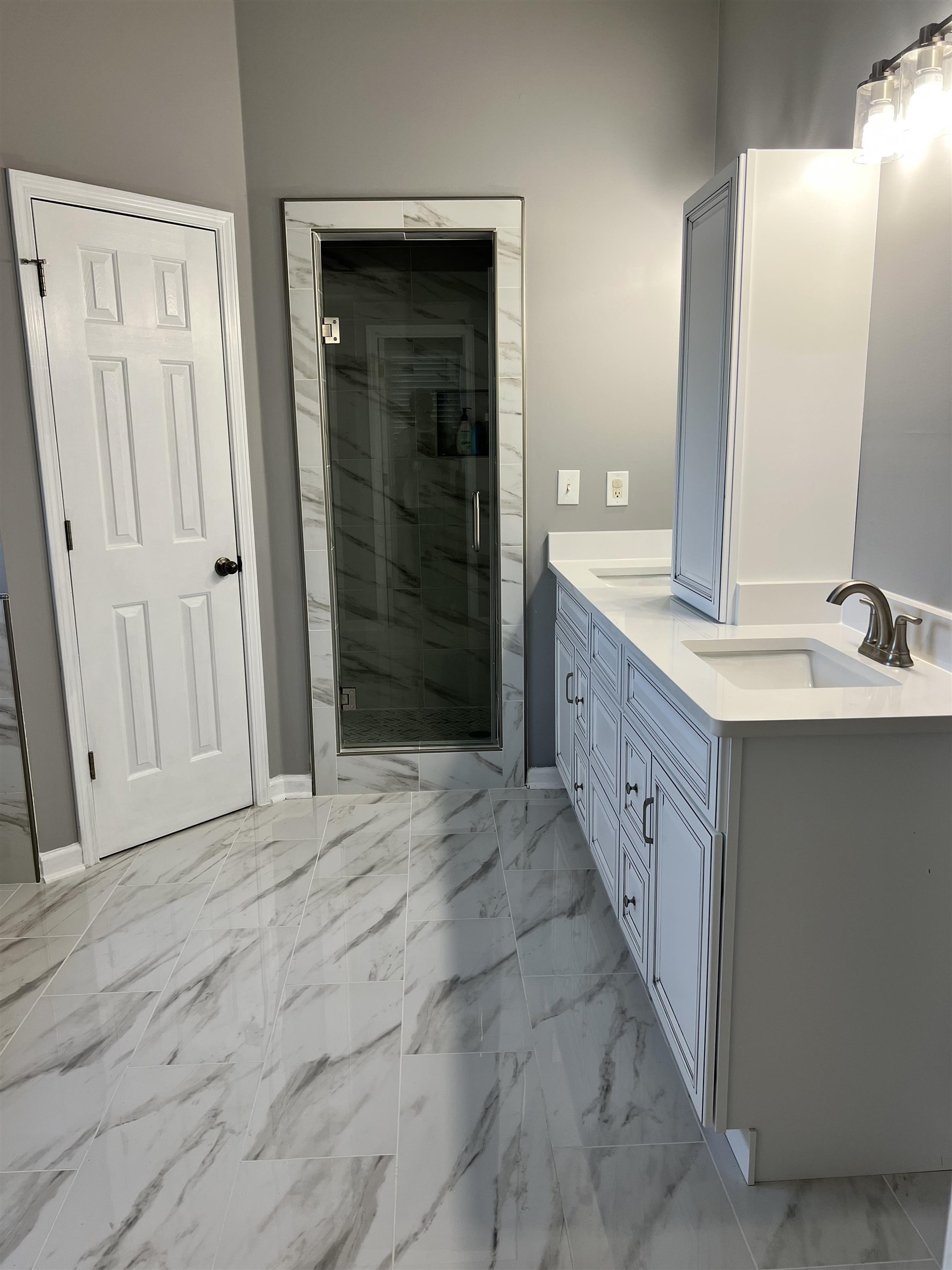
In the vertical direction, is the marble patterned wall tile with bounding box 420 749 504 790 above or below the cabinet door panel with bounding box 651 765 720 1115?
below

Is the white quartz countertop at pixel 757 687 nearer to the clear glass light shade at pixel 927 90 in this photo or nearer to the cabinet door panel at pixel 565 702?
the cabinet door panel at pixel 565 702

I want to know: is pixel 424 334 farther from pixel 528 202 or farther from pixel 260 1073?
pixel 260 1073

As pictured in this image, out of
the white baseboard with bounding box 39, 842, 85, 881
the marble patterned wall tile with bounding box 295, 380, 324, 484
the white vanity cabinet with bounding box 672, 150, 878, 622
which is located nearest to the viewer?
the white vanity cabinet with bounding box 672, 150, 878, 622

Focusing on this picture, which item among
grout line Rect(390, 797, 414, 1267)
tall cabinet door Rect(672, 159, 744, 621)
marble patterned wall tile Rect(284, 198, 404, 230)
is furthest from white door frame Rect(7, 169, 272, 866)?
tall cabinet door Rect(672, 159, 744, 621)

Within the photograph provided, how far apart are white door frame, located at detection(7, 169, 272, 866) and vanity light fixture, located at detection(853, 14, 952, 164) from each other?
2043 millimetres

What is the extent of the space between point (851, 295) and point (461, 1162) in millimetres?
2005

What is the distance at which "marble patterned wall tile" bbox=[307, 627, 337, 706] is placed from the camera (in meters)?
3.35

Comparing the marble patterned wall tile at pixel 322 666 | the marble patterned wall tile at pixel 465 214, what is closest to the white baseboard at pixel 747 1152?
the marble patterned wall tile at pixel 322 666

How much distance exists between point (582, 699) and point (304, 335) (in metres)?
1.62

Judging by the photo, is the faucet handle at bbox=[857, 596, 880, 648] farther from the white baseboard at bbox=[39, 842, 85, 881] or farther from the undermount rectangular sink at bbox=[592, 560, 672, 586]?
the white baseboard at bbox=[39, 842, 85, 881]

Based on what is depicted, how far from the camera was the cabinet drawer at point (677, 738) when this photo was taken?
1.51 meters

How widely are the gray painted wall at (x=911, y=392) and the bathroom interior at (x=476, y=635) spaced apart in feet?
0.04

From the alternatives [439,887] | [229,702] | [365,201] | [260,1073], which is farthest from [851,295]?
[229,702]

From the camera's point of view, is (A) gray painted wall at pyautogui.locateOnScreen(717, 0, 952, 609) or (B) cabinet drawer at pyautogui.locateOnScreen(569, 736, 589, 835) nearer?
(A) gray painted wall at pyautogui.locateOnScreen(717, 0, 952, 609)
